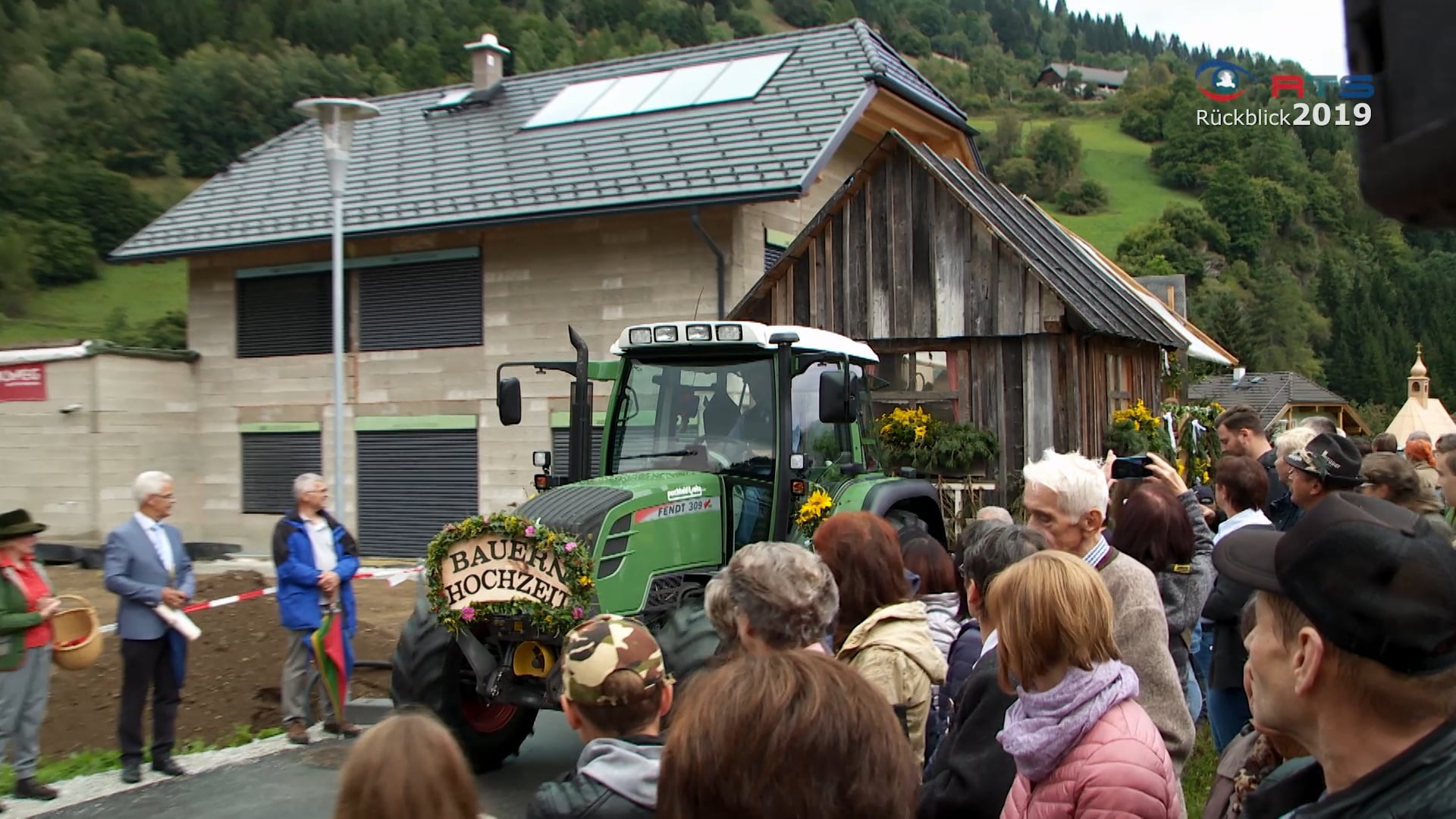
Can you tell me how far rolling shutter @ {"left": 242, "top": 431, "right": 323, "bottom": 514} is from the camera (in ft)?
58.5

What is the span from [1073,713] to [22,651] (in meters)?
5.57

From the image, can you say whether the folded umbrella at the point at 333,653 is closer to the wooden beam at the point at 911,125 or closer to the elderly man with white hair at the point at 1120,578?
the elderly man with white hair at the point at 1120,578

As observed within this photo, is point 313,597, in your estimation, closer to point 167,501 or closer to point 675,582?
point 167,501

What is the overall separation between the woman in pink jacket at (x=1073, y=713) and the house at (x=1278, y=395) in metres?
49.8

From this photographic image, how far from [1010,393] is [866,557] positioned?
841 cm

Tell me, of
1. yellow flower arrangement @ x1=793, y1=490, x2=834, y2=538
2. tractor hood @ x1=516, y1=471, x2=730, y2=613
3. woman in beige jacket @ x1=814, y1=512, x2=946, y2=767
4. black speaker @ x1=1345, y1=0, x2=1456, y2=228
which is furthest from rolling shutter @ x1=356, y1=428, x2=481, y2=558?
black speaker @ x1=1345, y1=0, x2=1456, y2=228

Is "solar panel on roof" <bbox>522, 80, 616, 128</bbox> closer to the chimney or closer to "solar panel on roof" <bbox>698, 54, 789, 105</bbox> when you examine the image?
the chimney

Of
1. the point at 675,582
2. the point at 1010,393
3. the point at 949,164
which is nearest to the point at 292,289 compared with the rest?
the point at 949,164

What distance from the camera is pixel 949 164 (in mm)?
14219

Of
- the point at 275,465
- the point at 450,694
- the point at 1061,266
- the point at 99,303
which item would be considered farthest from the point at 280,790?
the point at 99,303

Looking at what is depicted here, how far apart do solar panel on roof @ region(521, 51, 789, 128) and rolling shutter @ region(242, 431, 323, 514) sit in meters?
5.88

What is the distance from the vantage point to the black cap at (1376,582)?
1641 millimetres

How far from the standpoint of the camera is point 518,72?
210 feet

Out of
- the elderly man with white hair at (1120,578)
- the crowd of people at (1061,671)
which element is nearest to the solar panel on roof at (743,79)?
the crowd of people at (1061,671)
